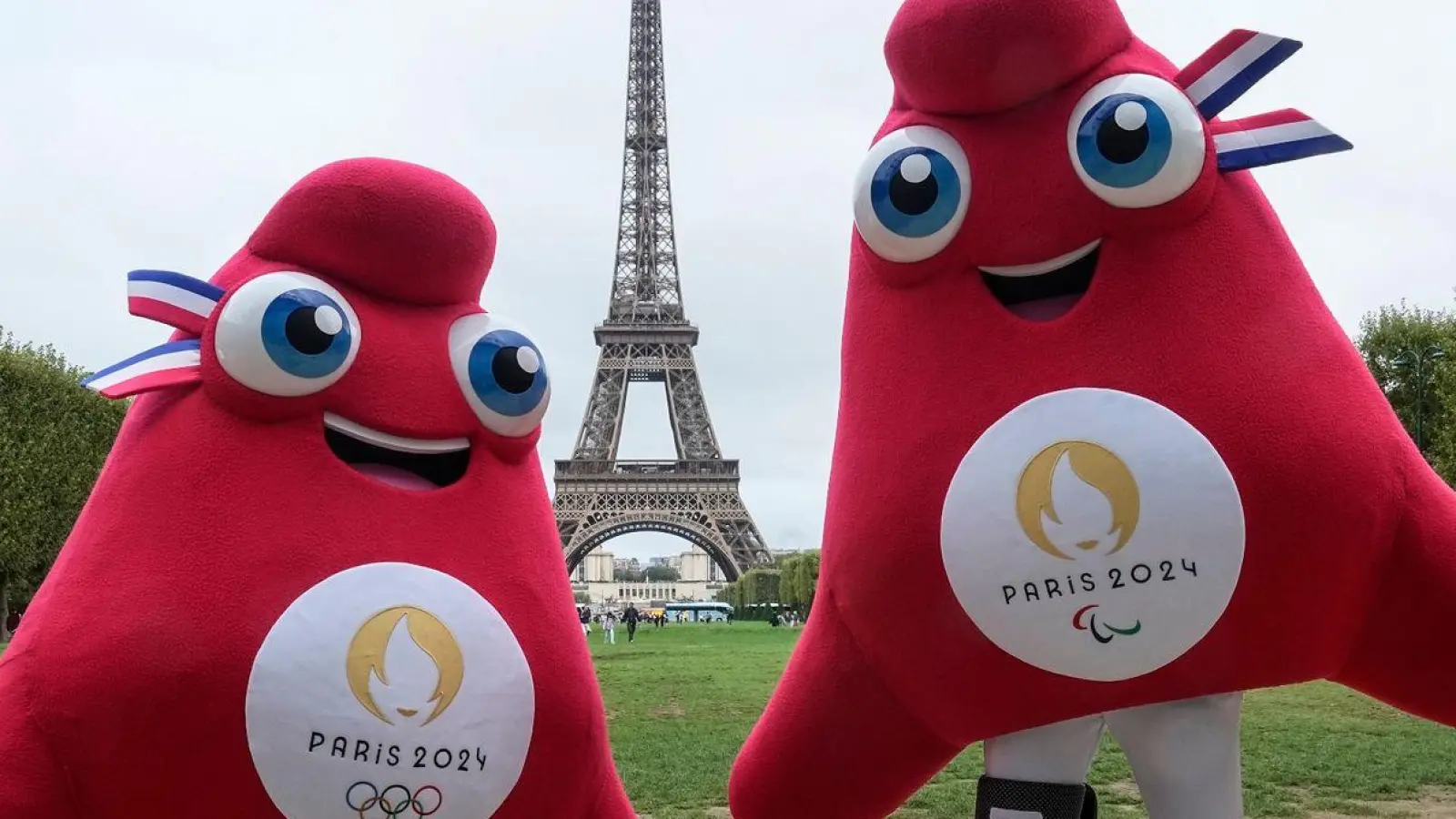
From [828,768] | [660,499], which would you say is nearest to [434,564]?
[828,768]

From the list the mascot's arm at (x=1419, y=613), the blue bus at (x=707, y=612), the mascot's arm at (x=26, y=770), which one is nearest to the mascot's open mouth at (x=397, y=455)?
the mascot's arm at (x=26, y=770)

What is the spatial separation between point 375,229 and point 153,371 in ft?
2.04

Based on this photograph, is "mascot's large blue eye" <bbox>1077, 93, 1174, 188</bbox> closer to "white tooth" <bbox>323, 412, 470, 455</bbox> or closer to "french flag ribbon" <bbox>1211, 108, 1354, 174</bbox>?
"french flag ribbon" <bbox>1211, 108, 1354, 174</bbox>

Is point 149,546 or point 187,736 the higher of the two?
point 149,546

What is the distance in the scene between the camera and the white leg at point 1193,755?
9.32 ft

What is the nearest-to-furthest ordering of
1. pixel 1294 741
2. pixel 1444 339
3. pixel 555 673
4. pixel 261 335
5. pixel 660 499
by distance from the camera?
pixel 261 335 → pixel 555 673 → pixel 1294 741 → pixel 1444 339 → pixel 660 499

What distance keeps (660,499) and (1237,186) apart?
38.8m

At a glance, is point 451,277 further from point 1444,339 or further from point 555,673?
point 1444,339

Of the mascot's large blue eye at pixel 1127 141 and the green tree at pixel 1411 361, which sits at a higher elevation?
the green tree at pixel 1411 361

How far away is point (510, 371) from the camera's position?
10.4 ft

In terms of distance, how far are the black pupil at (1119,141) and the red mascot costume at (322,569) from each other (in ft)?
5.03

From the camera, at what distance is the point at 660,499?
41.4 m

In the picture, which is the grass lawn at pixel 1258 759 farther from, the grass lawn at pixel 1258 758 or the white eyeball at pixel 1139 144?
the white eyeball at pixel 1139 144

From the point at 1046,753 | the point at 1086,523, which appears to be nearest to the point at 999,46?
the point at 1086,523
